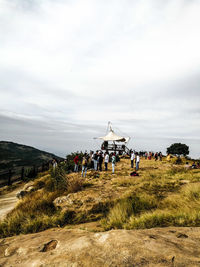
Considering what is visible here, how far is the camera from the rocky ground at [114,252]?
2098 millimetres

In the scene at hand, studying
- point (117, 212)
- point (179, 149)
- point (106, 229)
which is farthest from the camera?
point (179, 149)

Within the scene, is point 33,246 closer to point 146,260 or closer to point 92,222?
point 146,260

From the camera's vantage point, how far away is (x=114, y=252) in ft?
7.55

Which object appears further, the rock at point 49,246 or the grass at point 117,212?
the grass at point 117,212

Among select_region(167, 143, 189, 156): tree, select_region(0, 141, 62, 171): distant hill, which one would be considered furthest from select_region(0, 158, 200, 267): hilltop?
select_region(167, 143, 189, 156): tree

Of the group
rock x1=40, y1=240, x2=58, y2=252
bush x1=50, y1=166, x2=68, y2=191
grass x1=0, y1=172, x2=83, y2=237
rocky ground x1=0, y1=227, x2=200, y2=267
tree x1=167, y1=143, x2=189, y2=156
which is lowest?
grass x1=0, y1=172, x2=83, y2=237

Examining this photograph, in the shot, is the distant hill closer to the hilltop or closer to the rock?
the hilltop

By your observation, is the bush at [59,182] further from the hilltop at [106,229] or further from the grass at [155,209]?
the grass at [155,209]

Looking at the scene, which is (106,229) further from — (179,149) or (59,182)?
(179,149)

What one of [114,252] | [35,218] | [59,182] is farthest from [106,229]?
[59,182]

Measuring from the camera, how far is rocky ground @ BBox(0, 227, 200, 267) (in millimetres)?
2098

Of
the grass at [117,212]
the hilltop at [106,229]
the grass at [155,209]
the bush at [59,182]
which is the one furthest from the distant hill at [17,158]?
the grass at [155,209]

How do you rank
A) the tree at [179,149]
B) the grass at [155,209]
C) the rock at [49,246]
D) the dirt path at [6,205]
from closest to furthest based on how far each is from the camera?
1. the rock at [49,246]
2. the grass at [155,209]
3. the dirt path at [6,205]
4. the tree at [179,149]

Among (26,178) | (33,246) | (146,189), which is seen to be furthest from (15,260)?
(26,178)
